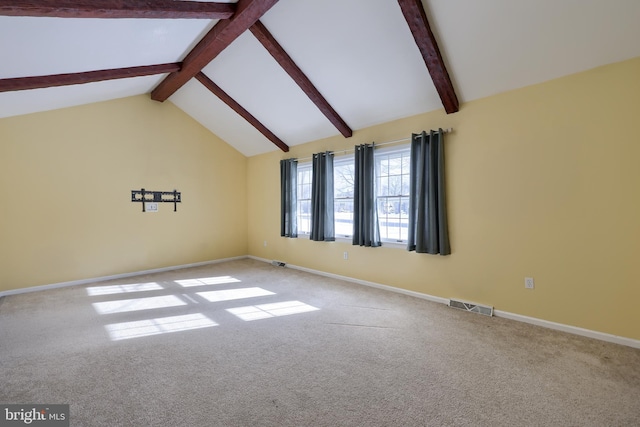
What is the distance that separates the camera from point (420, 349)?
2.47 metres

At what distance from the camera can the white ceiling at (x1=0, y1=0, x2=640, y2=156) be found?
2457 mm

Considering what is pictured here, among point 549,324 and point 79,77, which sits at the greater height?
point 79,77

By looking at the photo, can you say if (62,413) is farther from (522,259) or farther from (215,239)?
(215,239)

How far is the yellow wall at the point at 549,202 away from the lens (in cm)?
254

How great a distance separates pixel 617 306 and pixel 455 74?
2.68 metres

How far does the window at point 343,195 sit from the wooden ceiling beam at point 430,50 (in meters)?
1.71

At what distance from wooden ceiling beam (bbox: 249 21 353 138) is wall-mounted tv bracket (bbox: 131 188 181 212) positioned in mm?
3369

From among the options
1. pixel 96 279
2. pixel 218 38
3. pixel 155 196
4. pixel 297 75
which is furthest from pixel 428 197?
pixel 96 279

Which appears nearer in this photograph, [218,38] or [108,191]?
[218,38]

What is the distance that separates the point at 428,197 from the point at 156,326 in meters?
3.37

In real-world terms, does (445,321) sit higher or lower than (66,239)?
lower

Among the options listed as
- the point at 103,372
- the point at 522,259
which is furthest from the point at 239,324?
the point at 522,259

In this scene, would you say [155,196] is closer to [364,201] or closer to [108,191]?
[108,191]

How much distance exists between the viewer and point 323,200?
4887 mm
